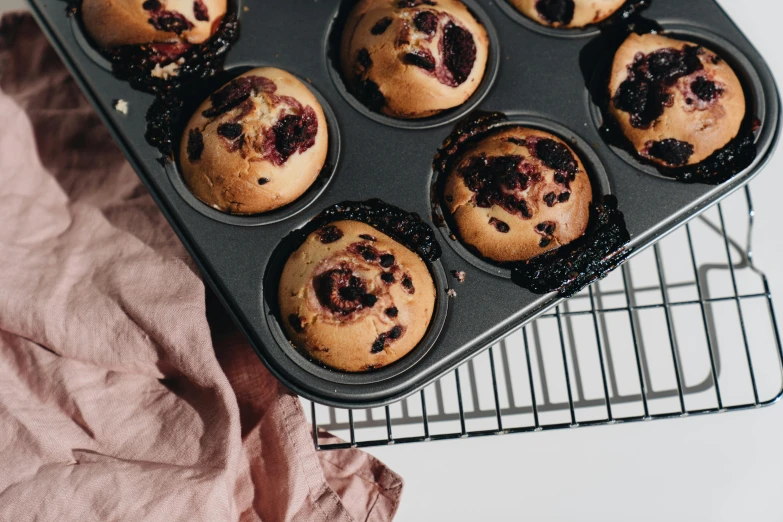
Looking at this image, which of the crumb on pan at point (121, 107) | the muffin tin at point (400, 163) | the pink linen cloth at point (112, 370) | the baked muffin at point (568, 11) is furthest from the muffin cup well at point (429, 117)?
the pink linen cloth at point (112, 370)

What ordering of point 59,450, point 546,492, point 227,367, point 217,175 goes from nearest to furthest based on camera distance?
point 217,175, point 59,450, point 227,367, point 546,492

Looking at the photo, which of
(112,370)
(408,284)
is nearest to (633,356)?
(408,284)

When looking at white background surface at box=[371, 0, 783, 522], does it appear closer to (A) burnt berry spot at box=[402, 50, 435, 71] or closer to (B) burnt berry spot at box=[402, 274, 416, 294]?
(B) burnt berry spot at box=[402, 274, 416, 294]

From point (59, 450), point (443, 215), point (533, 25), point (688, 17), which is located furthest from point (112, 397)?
point (688, 17)

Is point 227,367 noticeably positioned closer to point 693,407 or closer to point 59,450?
point 59,450

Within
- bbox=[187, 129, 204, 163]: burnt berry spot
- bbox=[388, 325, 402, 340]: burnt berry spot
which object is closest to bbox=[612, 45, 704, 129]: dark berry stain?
bbox=[388, 325, 402, 340]: burnt berry spot

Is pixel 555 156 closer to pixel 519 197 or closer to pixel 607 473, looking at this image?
pixel 519 197

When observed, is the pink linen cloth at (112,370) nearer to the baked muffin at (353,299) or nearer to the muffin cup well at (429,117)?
the baked muffin at (353,299)
